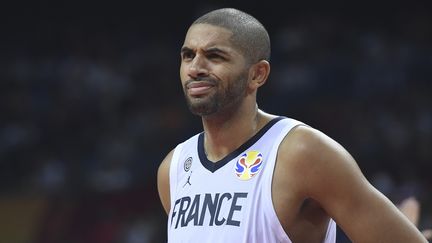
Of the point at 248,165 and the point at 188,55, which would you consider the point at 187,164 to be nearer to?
the point at 248,165

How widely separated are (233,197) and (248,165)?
15 centimetres

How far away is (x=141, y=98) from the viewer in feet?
35.5

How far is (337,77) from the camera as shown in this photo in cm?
1009

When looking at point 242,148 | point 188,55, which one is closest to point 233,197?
point 242,148

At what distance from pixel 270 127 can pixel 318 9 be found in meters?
8.51

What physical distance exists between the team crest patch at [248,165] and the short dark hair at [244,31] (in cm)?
37

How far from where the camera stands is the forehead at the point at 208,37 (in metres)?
3.26

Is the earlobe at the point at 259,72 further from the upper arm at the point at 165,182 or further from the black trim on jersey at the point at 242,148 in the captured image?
the upper arm at the point at 165,182

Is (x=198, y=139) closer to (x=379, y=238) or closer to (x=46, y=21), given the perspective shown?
(x=379, y=238)

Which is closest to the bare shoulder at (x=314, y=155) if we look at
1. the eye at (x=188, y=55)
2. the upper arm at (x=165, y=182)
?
the eye at (x=188, y=55)

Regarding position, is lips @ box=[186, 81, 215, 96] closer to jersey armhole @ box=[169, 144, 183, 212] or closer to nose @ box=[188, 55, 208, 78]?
nose @ box=[188, 55, 208, 78]

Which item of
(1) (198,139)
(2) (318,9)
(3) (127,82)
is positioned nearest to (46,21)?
(3) (127,82)

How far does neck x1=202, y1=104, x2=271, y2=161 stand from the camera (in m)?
3.40

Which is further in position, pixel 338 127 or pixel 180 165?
pixel 338 127
